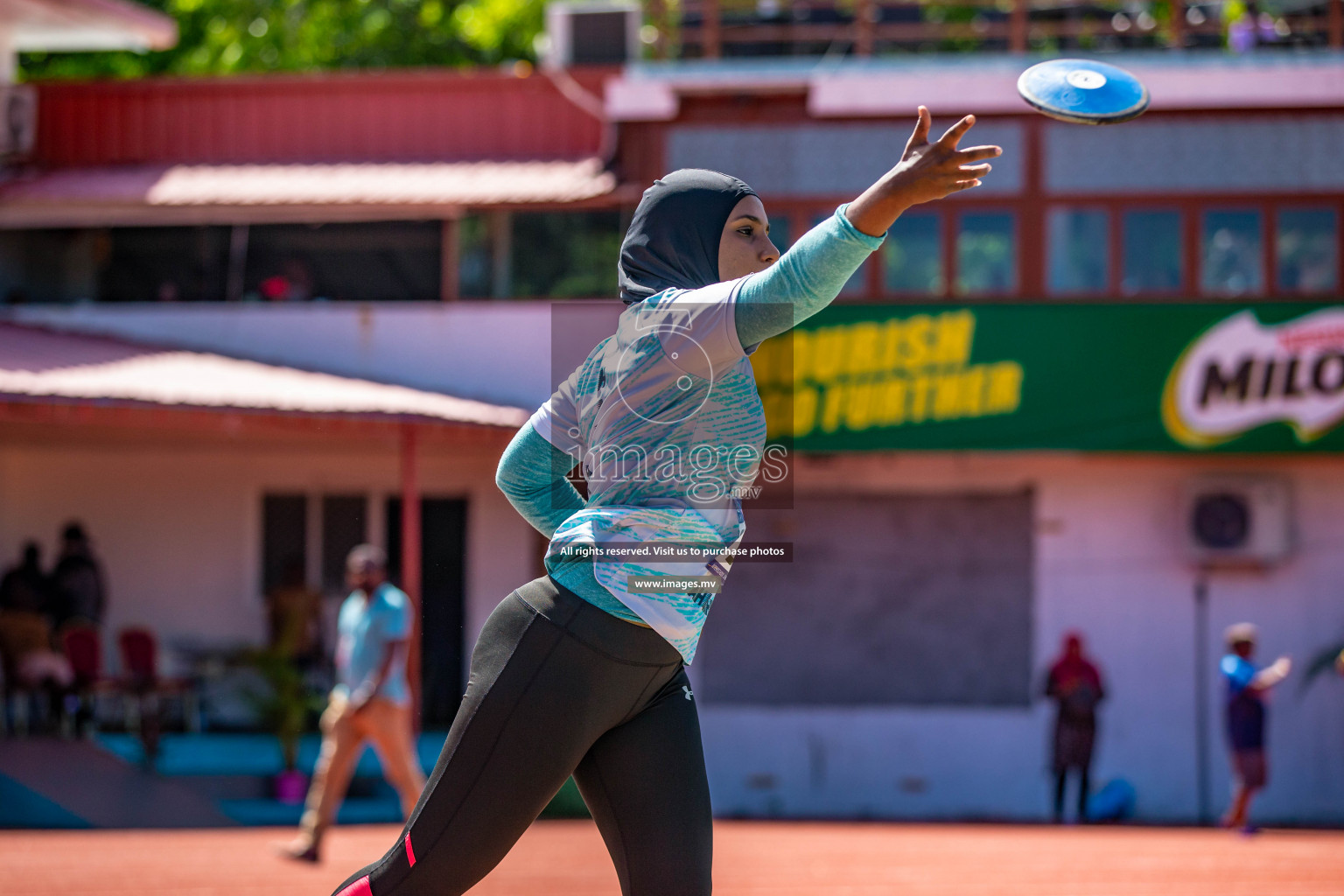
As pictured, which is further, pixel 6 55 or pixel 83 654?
pixel 6 55

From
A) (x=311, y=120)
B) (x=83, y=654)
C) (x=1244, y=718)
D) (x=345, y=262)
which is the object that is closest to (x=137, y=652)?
(x=83, y=654)

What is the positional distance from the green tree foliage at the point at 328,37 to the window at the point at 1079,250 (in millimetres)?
12407

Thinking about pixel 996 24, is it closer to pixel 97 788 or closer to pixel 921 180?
pixel 97 788

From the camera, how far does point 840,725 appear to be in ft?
50.7

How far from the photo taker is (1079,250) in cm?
1496

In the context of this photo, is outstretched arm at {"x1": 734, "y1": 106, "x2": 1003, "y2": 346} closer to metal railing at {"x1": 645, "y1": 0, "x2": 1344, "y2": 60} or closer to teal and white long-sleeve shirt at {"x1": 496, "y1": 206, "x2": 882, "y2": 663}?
teal and white long-sleeve shirt at {"x1": 496, "y1": 206, "x2": 882, "y2": 663}

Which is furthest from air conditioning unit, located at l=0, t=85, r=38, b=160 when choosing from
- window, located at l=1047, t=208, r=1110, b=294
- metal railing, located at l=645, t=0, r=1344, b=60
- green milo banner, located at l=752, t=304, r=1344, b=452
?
window, located at l=1047, t=208, r=1110, b=294

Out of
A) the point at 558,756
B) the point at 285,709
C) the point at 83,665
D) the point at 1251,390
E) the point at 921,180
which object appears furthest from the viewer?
the point at 1251,390

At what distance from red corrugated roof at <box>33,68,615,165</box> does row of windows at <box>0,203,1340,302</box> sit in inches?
42.1

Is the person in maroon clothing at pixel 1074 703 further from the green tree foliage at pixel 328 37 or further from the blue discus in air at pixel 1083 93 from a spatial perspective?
the green tree foliage at pixel 328 37

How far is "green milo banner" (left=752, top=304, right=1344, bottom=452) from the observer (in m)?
14.6

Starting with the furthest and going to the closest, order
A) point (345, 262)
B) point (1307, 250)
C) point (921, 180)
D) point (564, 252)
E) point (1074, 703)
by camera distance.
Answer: point (345, 262)
point (564, 252)
point (1307, 250)
point (1074, 703)
point (921, 180)

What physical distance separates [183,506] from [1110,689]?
9526 millimetres

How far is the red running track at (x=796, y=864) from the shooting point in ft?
28.2
